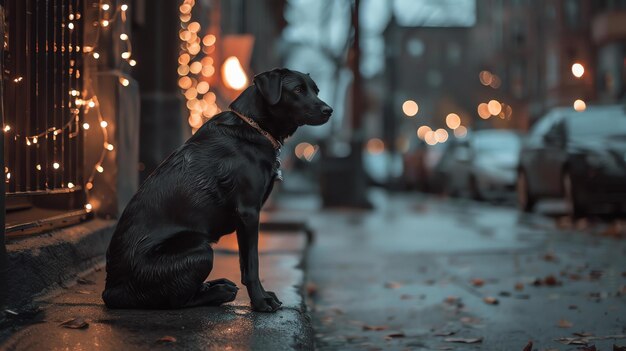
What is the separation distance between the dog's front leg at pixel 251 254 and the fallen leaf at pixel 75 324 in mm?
705

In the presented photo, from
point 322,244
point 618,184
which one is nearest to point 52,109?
point 322,244

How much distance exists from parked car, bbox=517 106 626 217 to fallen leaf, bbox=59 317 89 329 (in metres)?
9.92

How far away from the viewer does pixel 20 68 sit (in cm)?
418

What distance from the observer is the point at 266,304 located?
3830mm

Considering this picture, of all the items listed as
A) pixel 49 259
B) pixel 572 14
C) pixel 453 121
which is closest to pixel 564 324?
pixel 49 259

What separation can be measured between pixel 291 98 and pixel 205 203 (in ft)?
1.89

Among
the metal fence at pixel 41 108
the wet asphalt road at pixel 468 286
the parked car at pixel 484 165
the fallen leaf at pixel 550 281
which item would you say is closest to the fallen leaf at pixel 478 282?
the wet asphalt road at pixel 468 286

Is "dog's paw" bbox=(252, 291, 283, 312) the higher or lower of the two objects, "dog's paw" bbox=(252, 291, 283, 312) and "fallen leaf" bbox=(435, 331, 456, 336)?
the higher

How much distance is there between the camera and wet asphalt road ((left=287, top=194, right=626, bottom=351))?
505 centimetres

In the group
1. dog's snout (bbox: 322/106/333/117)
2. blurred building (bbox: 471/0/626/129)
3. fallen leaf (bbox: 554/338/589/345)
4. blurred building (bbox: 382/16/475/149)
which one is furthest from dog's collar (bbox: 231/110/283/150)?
blurred building (bbox: 382/16/475/149)

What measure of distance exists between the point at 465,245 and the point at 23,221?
21.4 ft

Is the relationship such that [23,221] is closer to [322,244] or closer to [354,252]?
[354,252]

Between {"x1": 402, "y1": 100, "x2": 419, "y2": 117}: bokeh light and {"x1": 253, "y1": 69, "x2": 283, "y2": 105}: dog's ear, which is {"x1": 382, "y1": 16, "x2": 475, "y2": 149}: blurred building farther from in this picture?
{"x1": 253, "y1": 69, "x2": 283, "y2": 105}: dog's ear

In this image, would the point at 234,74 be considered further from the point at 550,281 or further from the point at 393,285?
the point at 550,281
